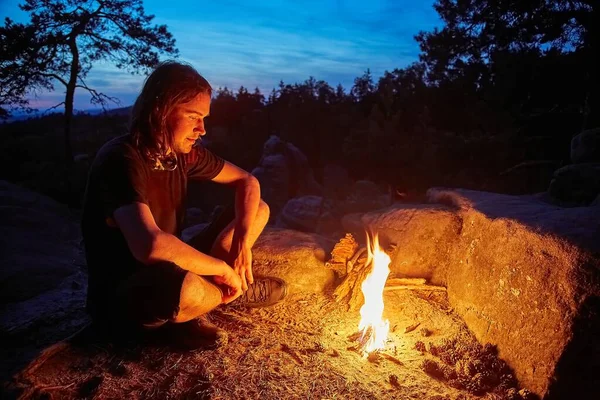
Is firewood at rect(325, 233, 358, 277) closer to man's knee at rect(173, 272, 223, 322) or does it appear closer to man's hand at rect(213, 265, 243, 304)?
man's hand at rect(213, 265, 243, 304)

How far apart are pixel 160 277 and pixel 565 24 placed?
874cm

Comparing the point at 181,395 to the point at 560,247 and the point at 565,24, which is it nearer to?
the point at 560,247

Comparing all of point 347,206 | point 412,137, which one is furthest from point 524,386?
point 412,137

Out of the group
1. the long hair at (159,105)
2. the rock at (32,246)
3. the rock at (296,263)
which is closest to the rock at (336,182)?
the rock at (32,246)

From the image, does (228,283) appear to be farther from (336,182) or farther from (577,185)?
(336,182)

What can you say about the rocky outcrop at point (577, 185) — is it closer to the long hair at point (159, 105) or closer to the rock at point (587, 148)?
the rock at point (587, 148)

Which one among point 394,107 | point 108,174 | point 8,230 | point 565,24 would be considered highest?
point 565,24

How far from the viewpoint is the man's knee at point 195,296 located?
2.48 m

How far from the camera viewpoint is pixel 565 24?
7.67m

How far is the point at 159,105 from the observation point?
107 inches

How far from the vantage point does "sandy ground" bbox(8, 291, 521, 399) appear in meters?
2.51

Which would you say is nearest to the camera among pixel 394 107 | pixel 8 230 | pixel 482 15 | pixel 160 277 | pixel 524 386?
pixel 160 277

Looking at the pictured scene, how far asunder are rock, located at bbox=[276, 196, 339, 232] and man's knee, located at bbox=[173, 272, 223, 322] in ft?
16.0

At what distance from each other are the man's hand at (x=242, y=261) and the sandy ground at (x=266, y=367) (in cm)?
47
